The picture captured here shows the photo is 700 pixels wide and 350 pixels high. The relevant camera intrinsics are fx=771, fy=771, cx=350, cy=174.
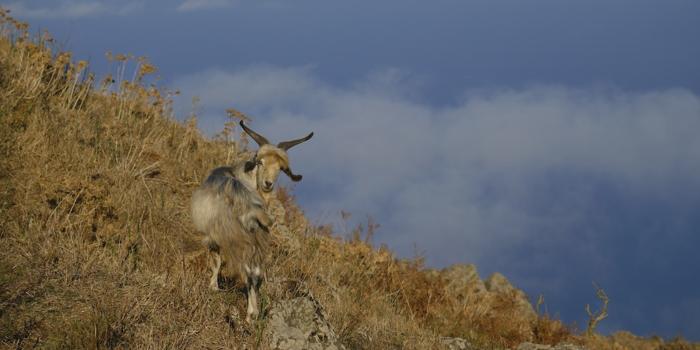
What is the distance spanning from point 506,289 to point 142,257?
8.86 metres

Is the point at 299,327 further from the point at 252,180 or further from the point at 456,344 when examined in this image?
the point at 456,344

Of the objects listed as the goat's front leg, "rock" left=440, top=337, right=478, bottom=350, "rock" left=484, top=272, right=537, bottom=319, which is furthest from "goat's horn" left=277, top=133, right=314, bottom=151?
"rock" left=484, top=272, right=537, bottom=319

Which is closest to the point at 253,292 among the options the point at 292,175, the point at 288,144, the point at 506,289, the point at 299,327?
the point at 299,327

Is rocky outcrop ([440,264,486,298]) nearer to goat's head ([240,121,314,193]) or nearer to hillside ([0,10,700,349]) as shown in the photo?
hillside ([0,10,700,349])

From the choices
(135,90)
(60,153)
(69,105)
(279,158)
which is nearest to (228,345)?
(279,158)

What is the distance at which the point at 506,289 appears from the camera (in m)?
15.6

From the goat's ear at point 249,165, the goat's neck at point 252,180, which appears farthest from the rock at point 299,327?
the goat's ear at point 249,165

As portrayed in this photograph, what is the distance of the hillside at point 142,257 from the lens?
22.7 feet

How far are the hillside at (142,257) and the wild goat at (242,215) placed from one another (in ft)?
0.94

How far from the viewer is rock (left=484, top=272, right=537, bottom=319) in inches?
565

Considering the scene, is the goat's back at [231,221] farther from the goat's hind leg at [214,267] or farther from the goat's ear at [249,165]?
the goat's ear at [249,165]

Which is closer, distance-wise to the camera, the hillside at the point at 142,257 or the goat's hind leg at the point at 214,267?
the hillside at the point at 142,257

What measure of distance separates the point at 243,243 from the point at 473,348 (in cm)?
384

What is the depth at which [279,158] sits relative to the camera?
7746 millimetres
